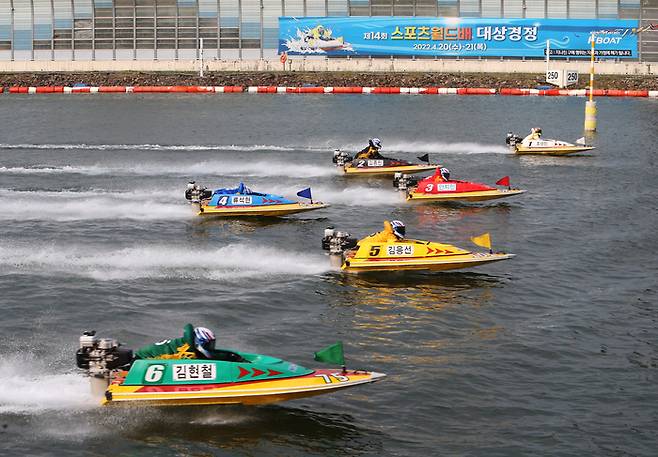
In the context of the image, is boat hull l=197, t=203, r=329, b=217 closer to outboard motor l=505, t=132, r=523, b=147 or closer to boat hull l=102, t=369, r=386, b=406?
boat hull l=102, t=369, r=386, b=406

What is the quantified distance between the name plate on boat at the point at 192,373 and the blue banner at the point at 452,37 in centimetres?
11257

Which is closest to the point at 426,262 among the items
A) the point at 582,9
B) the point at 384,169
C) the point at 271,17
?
the point at 384,169

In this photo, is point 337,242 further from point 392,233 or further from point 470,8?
point 470,8

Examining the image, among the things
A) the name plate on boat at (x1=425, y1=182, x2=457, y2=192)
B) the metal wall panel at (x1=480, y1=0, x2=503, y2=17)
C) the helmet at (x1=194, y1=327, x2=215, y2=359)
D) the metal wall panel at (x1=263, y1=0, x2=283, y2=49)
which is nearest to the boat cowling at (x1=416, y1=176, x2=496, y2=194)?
the name plate on boat at (x1=425, y1=182, x2=457, y2=192)

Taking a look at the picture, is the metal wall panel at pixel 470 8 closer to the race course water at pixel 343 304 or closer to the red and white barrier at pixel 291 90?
the red and white barrier at pixel 291 90

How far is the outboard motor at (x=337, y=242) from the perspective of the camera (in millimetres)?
41094

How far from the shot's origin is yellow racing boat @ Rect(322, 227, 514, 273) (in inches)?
1610

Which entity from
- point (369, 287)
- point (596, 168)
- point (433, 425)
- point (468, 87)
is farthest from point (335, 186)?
point (468, 87)

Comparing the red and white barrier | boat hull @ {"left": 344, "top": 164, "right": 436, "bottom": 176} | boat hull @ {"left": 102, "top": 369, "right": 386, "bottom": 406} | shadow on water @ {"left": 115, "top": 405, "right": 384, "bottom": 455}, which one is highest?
the red and white barrier

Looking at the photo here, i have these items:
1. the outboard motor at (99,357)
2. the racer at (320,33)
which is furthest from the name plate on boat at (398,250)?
the racer at (320,33)

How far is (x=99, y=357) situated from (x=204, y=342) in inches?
105

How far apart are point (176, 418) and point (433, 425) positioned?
674cm

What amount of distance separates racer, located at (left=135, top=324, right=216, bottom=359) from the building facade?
114m

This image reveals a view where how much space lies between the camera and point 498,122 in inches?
3912
